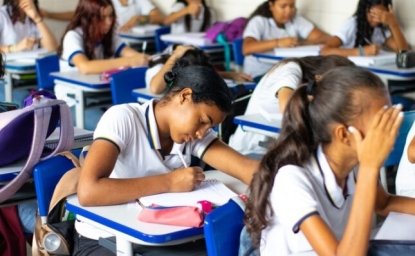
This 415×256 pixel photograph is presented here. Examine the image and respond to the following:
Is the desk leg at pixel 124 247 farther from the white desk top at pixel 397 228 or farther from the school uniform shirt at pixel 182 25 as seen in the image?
the school uniform shirt at pixel 182 25

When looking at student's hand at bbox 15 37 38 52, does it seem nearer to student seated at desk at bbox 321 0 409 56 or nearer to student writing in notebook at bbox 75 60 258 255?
student seated at desk at bbox 321 0 409 56

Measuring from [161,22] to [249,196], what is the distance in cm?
528

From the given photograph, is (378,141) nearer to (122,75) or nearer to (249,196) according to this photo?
(249,196)

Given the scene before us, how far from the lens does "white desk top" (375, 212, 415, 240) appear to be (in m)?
1.95

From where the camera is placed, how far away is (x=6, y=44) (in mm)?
5641

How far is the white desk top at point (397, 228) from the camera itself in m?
1.95

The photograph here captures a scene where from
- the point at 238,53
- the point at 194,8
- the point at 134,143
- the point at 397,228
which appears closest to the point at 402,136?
the point at 397,228

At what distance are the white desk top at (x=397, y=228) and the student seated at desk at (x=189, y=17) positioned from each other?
15.6 ft

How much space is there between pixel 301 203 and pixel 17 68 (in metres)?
3.63

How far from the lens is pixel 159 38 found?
21.1 ft

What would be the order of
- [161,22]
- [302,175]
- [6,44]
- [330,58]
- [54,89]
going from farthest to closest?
[161,22] < [6,44] < [54,89] < [330,58] < [302,175]

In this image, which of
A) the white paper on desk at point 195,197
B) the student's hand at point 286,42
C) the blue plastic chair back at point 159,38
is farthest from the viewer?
the blue plastic chair back at point 159,38

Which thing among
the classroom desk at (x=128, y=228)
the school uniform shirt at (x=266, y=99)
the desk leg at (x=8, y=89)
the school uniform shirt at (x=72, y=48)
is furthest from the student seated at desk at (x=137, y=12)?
the classroom desk at (x=128, y=228)

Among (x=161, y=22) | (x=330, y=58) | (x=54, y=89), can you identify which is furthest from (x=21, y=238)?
(x=161, y=22)
